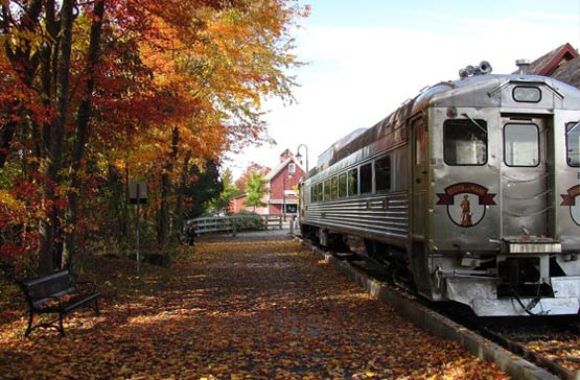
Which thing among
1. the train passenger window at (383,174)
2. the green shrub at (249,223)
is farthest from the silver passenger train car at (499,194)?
the green shrub at (249,223)

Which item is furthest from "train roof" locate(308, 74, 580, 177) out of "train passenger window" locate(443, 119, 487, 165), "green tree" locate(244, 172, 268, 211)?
"green tree" locate(244, 172, 268, 211)

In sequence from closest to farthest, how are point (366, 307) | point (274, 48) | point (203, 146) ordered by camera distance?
point (366, 307), point (274, 48), point (203, 146)

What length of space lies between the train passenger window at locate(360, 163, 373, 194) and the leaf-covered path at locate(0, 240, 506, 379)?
2.01 meters

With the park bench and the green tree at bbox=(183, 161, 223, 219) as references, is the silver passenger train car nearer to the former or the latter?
the park bench

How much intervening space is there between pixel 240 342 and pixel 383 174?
4.67 m

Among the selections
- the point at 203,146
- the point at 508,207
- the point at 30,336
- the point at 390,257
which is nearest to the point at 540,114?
the point at 508,207

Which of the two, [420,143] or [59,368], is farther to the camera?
[420,143]

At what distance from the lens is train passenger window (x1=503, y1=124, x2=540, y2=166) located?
8.11 m

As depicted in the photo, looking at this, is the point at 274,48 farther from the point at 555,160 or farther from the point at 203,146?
the point at 555,160

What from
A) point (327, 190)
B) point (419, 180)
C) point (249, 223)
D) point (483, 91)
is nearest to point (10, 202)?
point (419, 180)

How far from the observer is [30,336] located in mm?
7395

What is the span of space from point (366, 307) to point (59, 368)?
16.5ft

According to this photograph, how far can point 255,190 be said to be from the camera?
236 ft

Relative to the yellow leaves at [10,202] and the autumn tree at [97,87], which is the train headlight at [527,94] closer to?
the autumn tree at [97,87]
